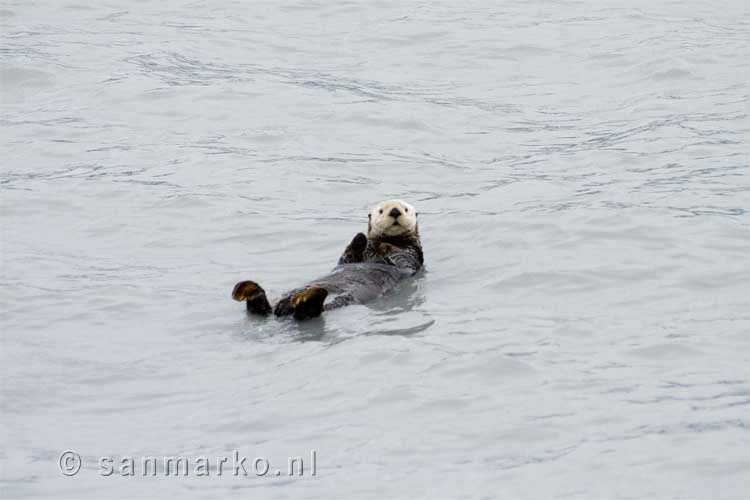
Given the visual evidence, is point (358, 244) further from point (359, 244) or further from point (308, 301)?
point (308, 301)

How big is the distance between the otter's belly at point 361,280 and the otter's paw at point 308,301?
0.37m

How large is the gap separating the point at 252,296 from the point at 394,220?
1516mm

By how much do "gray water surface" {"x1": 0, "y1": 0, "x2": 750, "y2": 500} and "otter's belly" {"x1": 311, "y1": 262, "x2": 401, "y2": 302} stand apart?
0.19 m

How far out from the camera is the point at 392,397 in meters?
5.22

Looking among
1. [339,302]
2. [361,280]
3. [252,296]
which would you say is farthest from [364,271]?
[252,296]

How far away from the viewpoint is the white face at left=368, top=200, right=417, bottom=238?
7.50 meters

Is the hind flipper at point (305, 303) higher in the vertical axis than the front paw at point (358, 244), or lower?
lower

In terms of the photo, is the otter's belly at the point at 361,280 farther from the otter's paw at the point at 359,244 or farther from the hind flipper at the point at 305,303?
the hind flipper at the point at 305,303

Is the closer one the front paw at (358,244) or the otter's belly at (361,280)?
the otter's belly at (361,280)

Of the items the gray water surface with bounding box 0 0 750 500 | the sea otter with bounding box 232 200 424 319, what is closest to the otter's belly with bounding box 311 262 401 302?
the sea otter with bounding box 232 200 424 319

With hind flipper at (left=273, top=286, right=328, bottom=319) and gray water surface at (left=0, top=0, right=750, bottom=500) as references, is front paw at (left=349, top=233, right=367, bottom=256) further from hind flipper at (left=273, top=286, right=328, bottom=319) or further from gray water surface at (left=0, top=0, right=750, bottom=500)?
hind flipper at (left=273, top=286, right=328, bottom=319)

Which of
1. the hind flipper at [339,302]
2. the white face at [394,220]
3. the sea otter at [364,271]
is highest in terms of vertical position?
the white face at [394,220]

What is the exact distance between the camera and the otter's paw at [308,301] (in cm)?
601

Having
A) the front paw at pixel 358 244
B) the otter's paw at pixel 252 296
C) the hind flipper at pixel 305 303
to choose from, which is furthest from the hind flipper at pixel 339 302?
the front paw at pixel 358 244
